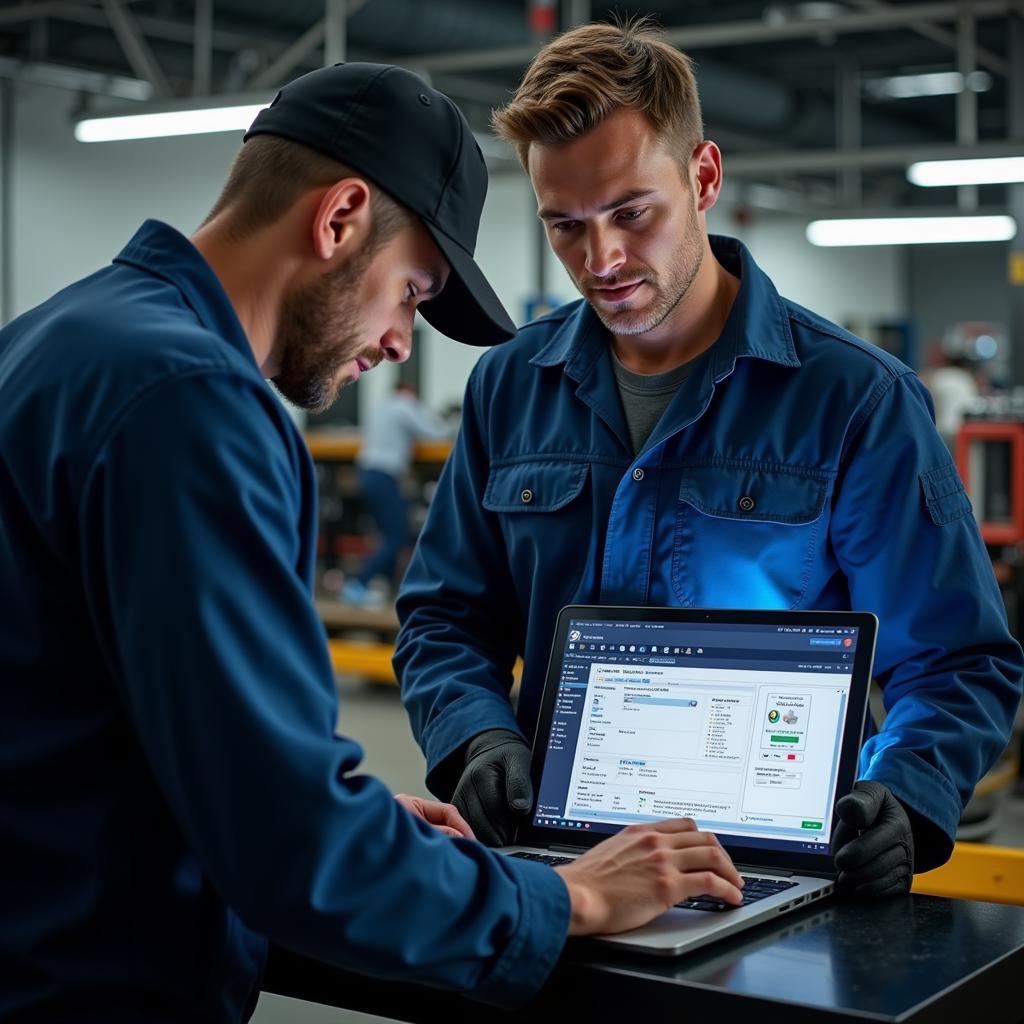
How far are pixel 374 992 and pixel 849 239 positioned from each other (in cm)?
1049

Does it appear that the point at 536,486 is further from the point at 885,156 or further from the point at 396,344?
the point at 885,156

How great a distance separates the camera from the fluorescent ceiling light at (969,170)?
8133 millimetres

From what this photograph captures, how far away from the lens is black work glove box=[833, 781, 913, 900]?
1.40 m

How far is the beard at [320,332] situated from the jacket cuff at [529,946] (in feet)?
1.51

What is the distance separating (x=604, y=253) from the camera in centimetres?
172

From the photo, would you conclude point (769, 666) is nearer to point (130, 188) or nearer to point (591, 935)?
point (591, 935)

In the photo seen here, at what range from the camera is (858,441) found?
1680 millimetres

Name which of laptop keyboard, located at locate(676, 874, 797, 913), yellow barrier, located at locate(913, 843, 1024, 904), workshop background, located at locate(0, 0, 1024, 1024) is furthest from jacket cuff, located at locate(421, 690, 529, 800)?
workshop background, located at locate(0, 0, 1024, 1024)

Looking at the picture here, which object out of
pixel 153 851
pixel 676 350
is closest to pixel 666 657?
pixel 676 350

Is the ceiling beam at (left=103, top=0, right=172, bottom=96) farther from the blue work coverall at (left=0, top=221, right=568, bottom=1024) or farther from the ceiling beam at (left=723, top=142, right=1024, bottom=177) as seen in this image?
the blue work coverall at (left=0, top=221, right=568, bottom=1024)

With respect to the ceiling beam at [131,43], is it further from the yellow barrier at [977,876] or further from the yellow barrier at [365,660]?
the yellow barrier at [977,876]

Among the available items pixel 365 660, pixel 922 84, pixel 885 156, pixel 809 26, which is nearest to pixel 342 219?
pixel 365 660

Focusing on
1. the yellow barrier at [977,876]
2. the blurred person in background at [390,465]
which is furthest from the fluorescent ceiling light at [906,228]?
the yellow barrier at [977,876]

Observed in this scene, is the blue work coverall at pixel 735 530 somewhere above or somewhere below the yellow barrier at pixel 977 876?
above
